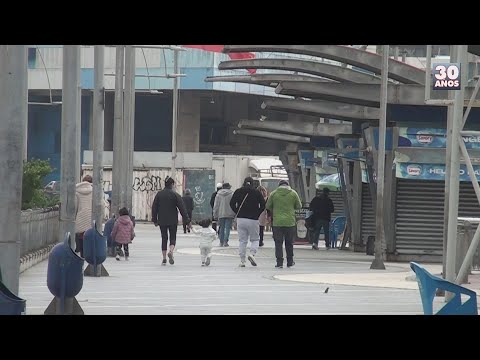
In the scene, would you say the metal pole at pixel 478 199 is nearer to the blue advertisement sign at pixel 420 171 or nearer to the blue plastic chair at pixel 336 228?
the blue advertisement sign at pixel 420 171

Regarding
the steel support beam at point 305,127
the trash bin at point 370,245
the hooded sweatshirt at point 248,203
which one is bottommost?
the trash bin at point 370,245

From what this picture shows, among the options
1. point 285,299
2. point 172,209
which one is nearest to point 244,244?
point 172,209

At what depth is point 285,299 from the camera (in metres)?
19.6

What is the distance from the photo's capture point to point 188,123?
74.9m

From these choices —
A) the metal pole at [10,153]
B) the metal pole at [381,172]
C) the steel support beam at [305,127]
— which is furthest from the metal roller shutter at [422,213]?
the metal pole at [10,153]

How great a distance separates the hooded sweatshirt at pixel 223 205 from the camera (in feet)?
116

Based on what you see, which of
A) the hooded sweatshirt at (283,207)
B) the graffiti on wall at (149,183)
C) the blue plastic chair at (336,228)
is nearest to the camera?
the hooded sweatshirt at (283,207)

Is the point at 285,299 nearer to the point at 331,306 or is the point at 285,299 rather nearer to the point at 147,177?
the point at 331,306

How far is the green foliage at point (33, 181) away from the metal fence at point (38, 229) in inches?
13.9

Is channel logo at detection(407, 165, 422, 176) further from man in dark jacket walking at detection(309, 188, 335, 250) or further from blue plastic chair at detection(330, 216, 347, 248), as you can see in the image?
blue plastic chair at detection(330, 216, 347, 248)
